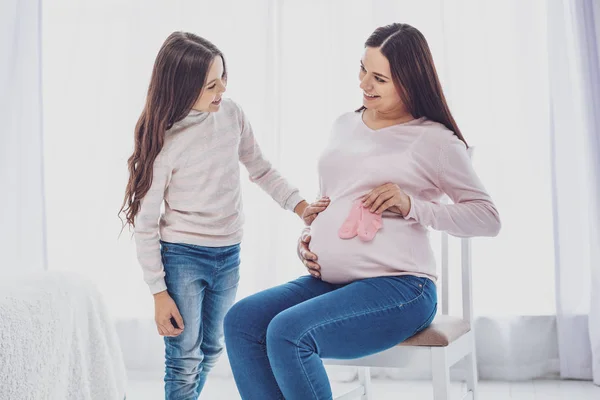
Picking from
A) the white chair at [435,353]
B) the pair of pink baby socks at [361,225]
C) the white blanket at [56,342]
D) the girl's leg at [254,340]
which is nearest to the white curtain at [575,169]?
the white chair at [435,353]

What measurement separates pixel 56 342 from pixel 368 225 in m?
0.67

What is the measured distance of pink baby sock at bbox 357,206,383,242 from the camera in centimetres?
130

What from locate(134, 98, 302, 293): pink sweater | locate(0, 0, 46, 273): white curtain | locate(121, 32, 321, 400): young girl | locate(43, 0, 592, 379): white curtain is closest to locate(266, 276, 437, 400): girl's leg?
locate(121, 32, 321, 400): young girl

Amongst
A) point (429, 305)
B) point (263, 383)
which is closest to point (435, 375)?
point (429, 305)

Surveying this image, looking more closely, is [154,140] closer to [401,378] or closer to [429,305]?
[429,305]

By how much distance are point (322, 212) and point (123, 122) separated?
1.49m

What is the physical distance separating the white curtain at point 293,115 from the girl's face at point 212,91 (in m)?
0.94

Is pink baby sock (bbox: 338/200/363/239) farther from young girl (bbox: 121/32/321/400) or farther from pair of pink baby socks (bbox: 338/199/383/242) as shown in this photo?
young girl (bbox: 121/32/321/400)

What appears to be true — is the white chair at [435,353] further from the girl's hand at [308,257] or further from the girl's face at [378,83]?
the girl's face at [378,83]

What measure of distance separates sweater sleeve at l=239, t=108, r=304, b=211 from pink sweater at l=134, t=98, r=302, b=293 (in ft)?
0.24

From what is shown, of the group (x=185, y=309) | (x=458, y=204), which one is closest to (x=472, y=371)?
(x=458, y=204)

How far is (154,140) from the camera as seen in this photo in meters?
1.44

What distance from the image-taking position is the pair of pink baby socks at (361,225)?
1.30m

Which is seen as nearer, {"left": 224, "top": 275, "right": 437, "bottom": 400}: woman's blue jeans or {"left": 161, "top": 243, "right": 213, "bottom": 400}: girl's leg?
{"left": 224, "top": 275, "right": 437, "bottom": 400}: woman's blue jeans
